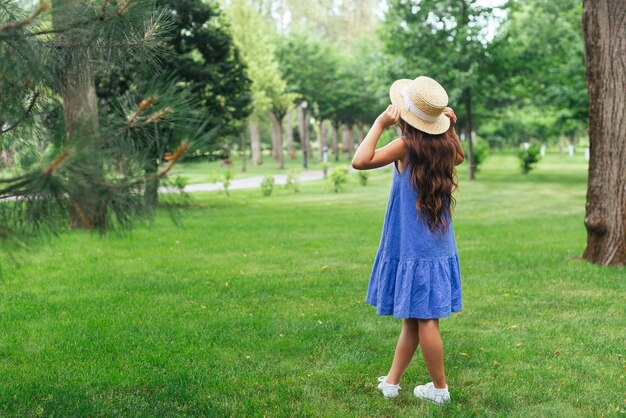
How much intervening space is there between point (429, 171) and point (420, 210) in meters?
0.22

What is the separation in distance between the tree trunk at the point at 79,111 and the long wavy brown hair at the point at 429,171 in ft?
5.56

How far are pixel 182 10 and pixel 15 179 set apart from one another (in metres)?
14.6

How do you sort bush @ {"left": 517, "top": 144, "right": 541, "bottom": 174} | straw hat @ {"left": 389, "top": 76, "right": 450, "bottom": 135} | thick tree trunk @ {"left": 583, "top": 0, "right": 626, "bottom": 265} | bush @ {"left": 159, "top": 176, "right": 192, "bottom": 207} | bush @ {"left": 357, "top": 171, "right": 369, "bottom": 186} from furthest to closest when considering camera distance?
bush @ {"left": 517, "top": 144, "right": 541, "bottom": 174}
bush @ {"left": 357, "top": 171, "right": 369, "bottom": 186}
thick tree trunk @ {"left": 583, "top": 0, "right": 626, "bottom": 265}
straw hat @ {"left": 389, "top": 76, "right": 450, "bottom": 135}
bush @ {"left": 159, "top": 176, "right": 192, "bottom": 207}

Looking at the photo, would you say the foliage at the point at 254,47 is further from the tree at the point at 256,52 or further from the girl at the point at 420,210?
the girl at the point at 420,210

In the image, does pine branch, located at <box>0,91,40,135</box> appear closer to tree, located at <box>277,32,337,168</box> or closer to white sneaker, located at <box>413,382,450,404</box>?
white sneaker, located at <box>413,382,450,404</box>

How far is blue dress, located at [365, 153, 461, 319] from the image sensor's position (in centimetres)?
394

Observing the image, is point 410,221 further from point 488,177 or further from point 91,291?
point 488,177

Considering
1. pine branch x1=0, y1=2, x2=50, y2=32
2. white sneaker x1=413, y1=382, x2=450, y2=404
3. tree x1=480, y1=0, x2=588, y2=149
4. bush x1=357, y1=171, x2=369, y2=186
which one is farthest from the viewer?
bush x1=357, y1=171, x2=369, y2=186

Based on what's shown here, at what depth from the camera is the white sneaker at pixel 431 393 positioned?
4.10 meters

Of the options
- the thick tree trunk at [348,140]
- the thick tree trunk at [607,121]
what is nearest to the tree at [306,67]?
the thick tree trunk at [348,140]

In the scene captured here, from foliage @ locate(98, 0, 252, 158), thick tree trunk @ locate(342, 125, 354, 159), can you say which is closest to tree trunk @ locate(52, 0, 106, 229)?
foliage @ locate(98, 0, 252, 158)

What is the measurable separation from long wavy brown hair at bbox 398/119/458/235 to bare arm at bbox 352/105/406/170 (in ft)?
0.22

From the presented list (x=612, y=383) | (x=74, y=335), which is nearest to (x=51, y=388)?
(x=74, y=335)

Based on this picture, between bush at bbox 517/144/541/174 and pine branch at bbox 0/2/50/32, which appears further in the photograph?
bush at bbox 517/144/541/174
